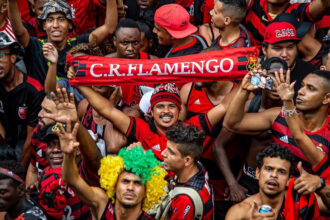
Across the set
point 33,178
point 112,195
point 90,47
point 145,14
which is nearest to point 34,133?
point 33,178

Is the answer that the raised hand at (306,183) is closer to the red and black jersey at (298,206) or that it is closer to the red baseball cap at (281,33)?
the red and black jersey at (298,206)

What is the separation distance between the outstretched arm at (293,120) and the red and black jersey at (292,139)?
0.21m

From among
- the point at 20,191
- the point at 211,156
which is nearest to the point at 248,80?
the point at 211,156

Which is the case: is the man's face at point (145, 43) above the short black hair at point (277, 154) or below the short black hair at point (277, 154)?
below

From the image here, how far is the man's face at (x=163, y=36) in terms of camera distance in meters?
9.20

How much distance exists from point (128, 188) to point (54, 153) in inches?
48.8

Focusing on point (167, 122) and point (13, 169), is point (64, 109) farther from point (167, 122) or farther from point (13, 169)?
point (167, 122)

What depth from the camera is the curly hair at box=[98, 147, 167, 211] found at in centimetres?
690

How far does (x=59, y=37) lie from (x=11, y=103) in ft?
3.31

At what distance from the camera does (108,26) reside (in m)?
9.42

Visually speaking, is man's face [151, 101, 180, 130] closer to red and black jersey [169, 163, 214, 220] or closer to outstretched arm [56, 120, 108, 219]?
red and black jersey [169, 163, 214, 220]

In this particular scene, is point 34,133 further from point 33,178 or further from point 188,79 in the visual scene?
point 188,79

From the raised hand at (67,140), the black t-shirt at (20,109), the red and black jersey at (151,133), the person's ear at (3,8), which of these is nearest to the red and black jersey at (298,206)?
the red and black jersey at (151,133)

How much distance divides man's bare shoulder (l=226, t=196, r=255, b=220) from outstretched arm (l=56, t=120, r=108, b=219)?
1.18 metres
